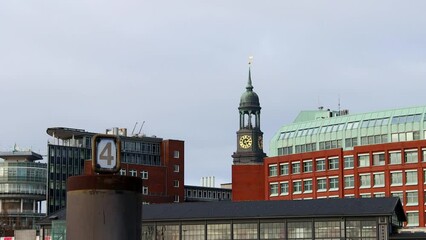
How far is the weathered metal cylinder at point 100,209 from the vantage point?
1215 cm

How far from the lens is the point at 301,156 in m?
158

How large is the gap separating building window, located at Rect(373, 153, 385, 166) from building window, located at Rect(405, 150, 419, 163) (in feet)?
13.1

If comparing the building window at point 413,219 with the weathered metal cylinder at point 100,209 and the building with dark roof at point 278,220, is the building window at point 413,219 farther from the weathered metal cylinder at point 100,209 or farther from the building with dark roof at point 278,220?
the weathered metal cylinder at point 100,209

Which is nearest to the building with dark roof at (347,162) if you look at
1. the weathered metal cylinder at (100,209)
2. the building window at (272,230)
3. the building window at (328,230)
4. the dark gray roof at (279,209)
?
the dark gray roof at (279,209)

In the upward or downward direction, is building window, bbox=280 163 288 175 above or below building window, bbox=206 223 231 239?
above

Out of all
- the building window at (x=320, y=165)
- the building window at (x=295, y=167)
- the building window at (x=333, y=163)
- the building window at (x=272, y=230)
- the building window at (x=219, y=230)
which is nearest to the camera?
the building window at (x=272, y=230)

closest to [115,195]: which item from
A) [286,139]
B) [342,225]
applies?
[342,225]

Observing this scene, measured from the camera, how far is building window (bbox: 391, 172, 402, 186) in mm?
143500

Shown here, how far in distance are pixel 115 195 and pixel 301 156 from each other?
5766 inches

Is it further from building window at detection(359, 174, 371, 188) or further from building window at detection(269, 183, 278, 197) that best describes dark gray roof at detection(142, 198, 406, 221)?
building window at detection(269, 183, 278, 197)

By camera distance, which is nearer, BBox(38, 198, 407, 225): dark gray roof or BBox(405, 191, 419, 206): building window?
BBox(38, 198, 407, 225): dark gray roof

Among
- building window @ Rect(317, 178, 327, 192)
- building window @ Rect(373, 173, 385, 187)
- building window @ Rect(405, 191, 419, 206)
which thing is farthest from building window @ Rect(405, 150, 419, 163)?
building window @ Rect(317, 178, 327, 192)

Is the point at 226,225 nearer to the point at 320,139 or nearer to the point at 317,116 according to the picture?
the point at 320,139

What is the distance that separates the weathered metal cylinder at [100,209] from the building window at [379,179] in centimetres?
13634
